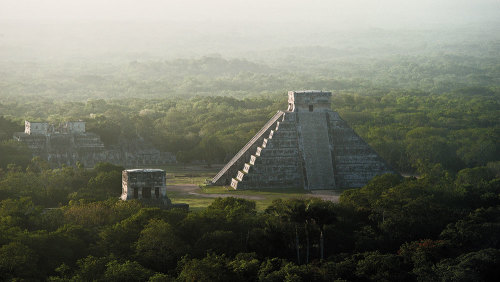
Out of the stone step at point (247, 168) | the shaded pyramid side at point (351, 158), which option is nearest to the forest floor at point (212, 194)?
the stone step at point (247, 168)

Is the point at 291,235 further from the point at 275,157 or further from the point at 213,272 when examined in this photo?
the point at 275,157

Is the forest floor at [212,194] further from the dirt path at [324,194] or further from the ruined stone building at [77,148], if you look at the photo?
the ruined stone building at [77,148]

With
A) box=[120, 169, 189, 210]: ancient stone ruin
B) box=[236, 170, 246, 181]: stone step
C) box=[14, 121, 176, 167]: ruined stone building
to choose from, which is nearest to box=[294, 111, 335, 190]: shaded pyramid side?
box=[236, 170, 246, 181]: stone step

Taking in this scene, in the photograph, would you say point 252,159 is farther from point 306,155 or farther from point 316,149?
point 316,149

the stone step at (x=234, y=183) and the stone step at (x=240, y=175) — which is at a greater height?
the stone step at (x=240, y=175)

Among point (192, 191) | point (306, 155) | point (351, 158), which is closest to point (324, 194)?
point (306, 155)
